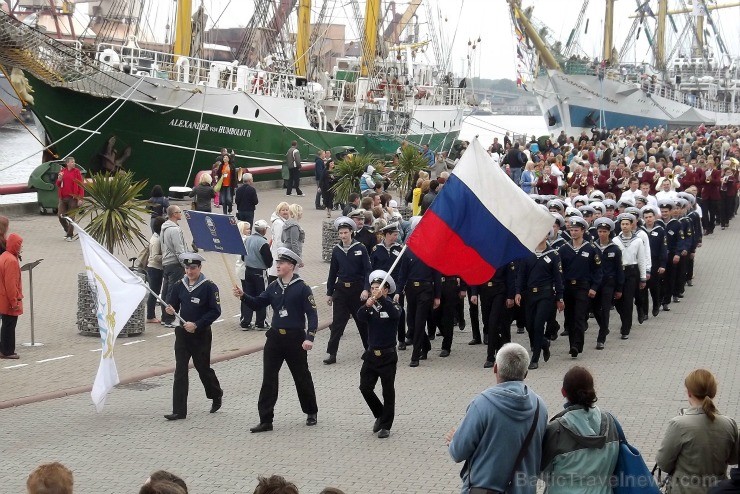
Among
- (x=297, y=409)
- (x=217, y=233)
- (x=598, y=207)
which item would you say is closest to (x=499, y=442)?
(x=297, y=409)

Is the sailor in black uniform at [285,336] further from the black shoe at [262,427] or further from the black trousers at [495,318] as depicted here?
the black trousers at [495,318]

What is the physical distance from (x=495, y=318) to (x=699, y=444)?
763 centimetres

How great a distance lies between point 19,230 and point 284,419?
47.6 ft

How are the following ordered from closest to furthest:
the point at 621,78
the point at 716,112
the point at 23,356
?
the point at 23,356 < the point at 621,78 < the point at 716,112

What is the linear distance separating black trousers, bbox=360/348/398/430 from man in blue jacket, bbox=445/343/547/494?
414 cm

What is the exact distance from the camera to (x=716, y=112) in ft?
315

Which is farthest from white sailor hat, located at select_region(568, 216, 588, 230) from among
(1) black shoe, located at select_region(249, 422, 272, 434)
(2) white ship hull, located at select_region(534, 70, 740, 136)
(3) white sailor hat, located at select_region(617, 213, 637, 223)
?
(2) white ship hull, located at select_region(534, 70, 740, 136)

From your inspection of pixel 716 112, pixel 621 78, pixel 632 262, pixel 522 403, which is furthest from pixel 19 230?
pixel 716 112

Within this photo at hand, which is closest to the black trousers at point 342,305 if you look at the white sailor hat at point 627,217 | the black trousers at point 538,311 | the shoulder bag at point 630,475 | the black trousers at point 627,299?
the black trousers at point 538,311

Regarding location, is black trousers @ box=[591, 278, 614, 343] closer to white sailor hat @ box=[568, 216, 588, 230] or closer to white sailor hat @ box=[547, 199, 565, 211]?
white sailor hat @ box=[568, 216, 588, 230]

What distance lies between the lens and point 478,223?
33.0 feet

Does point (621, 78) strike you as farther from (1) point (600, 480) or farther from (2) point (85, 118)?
(1) point (600, 480)

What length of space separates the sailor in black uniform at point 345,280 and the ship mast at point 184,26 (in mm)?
26450

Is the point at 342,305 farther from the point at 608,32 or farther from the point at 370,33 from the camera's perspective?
the point at 608,32
